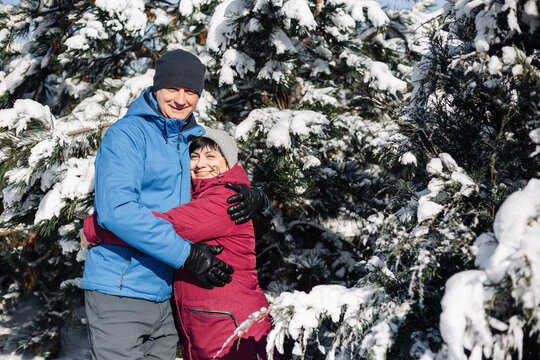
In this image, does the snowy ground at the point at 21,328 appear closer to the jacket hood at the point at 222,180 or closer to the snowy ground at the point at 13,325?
the snowy ground at the point at 13,325

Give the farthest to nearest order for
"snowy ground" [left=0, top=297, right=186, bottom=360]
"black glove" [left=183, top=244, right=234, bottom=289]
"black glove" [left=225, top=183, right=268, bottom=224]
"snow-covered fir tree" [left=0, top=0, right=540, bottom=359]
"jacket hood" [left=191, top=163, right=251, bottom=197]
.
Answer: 1. "snowy ground" [left=0, top=297, right=186, bottom=360]
2. "jacket hood" [left=191, top=163, right=251, bottom=197]
3. "black glove" [left=225, top=183, right=268, bottom=224]
4. "black glove" [left=183, top=244, right=234, bottom=289]
5. "snow-covered fir tree" [left=0, top=0, right=540, bottom=359]

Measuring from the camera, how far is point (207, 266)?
1.86 metres

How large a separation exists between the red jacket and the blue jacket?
116mm

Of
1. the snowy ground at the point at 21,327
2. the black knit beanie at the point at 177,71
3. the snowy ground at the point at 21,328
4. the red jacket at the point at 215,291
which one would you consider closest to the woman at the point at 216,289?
the red jacket at the point at 215,291

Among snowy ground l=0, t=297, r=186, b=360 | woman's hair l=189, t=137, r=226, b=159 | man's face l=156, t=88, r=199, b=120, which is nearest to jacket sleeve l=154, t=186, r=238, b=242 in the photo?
woman's hair l=189, t=137, r=226, b=159

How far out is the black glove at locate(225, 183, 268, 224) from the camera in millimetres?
2031

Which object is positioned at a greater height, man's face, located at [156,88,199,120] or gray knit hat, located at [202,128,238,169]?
man's face, located at [156,88,199,120]

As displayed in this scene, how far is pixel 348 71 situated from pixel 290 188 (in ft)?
5.41

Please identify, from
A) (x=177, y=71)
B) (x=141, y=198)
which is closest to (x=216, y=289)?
(x=141, y=198)

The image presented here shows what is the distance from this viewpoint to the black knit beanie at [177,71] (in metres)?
2.16

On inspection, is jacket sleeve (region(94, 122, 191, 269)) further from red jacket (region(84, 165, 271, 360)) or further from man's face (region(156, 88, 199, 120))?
man's face (region(156, 88, 199, 120))

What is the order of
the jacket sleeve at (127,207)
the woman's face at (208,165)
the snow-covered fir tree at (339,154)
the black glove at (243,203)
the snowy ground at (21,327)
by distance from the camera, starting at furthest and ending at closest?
the snowy ground at (21,327) < the woman's face at (208,165) < the black glove at (243,203) < the jacket sleeve at (127,207) < the snow-covered fir tree at (339,154)

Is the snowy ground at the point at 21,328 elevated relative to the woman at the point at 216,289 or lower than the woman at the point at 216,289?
lower

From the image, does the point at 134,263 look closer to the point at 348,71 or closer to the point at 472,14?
the point at 472,14
